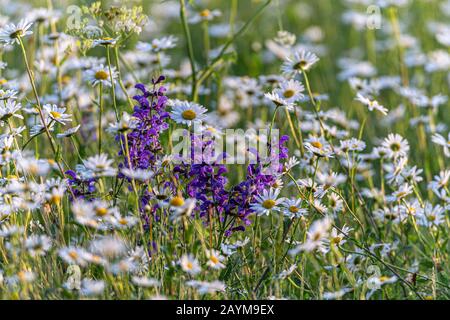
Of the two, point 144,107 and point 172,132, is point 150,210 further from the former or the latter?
point 172,132

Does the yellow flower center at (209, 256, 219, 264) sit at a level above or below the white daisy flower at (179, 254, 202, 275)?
below

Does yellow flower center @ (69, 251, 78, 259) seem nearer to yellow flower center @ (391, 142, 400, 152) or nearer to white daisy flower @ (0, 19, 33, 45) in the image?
white daisy flower @ (0, 19, 33, 45)

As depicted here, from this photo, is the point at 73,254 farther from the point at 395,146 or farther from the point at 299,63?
the point at 395,146

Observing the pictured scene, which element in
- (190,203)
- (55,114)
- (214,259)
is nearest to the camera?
(190,203)

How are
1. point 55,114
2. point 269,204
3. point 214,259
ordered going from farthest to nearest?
point 55,114, point 269,204, point 214,259

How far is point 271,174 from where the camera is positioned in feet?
8.15

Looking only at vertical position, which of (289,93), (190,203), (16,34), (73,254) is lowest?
(73,254)

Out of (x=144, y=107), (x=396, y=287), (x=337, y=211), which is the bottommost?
(x=396, y=287)

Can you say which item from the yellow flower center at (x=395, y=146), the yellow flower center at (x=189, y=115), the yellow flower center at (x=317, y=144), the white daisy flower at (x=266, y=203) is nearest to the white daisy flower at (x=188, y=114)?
the yellow flower center at (x=189, y=115)

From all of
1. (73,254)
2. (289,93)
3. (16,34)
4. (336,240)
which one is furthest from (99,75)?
(336,240)

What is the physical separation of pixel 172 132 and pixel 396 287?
1044 millimetres

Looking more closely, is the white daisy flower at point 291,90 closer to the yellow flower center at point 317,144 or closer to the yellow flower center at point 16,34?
the yellow flower center at point 317,144

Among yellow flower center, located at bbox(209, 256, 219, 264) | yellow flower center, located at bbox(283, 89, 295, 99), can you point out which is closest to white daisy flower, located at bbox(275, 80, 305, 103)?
yellow flower center, located at bbox(283, 89, 295, 99)

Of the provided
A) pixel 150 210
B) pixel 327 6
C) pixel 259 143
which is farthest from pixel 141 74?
pixel 327 6
